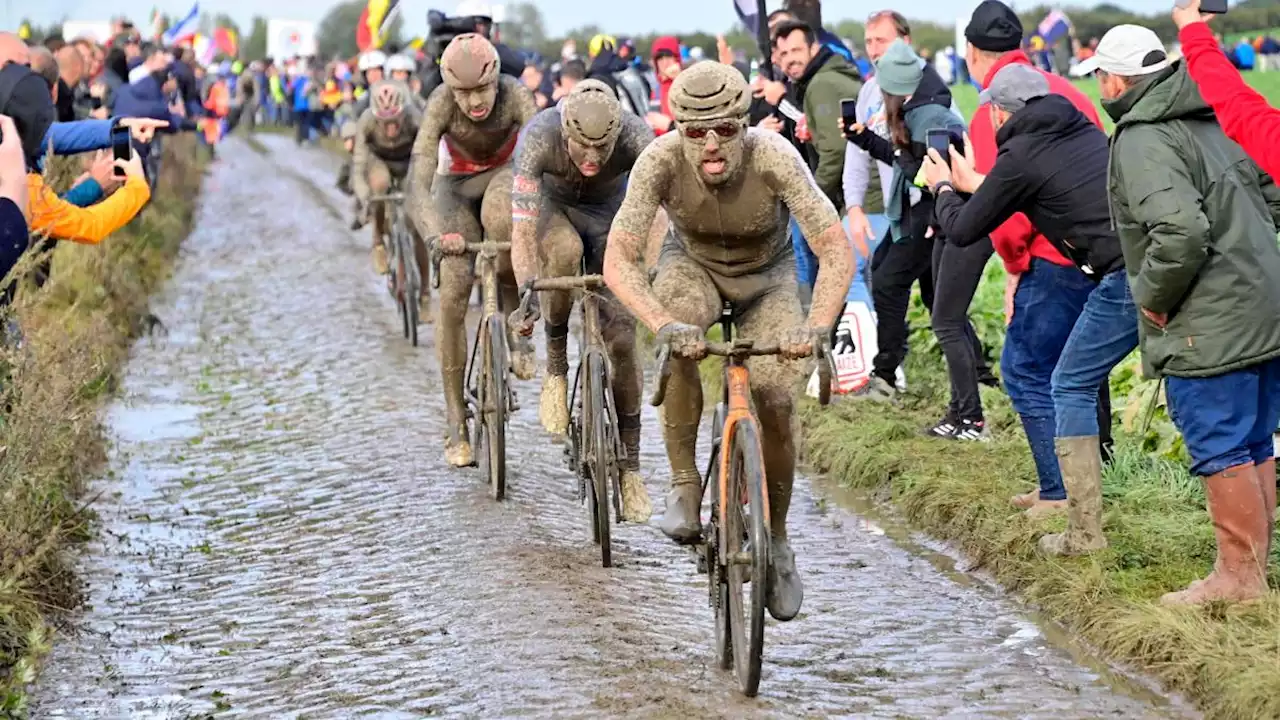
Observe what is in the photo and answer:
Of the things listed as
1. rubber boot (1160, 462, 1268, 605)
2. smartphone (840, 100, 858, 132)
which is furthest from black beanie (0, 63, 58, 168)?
rubber boot (1160, 462, 1268, 605)

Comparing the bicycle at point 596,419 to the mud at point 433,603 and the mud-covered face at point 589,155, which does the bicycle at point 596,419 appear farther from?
the mud-covered face at point 589,155

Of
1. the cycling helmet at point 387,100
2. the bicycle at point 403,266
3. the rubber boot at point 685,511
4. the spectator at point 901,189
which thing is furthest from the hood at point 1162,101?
the cycling helmet at point 387,100

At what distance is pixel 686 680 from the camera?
6.84m

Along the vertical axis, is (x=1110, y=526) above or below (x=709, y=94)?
below

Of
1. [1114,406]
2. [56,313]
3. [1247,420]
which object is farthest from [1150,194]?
[56,313]

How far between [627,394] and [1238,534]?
3188mm

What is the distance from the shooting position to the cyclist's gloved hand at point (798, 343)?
21.5ft

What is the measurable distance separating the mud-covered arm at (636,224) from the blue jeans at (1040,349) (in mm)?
2197

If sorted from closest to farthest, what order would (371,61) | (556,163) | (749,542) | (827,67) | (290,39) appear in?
(749,542), (556,163), (827,67), (371,61), (290,39)

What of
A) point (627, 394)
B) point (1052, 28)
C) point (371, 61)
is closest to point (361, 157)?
point (371, 61)

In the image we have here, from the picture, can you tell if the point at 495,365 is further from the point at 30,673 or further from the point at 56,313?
the point at 56,313

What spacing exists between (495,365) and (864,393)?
258cm

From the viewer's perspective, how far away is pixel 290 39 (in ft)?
231

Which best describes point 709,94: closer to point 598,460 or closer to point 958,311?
point 598,460
